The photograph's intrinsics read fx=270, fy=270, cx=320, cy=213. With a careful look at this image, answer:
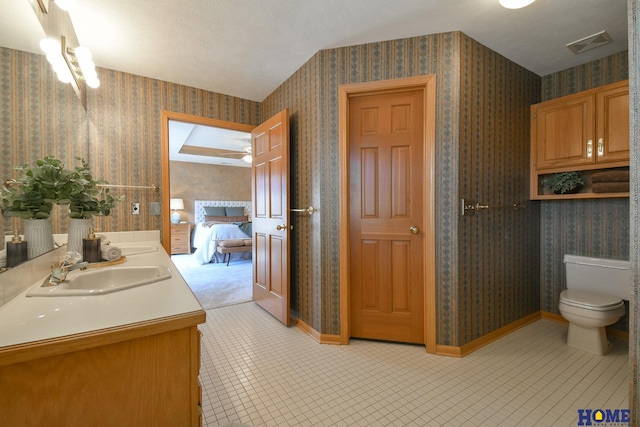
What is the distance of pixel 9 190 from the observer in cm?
96

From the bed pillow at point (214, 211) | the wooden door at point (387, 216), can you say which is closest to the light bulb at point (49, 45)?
the wooden door at point (387, 216)

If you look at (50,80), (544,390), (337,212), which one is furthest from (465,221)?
(50,80)

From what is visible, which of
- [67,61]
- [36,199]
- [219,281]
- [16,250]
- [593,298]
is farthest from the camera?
[219,281]

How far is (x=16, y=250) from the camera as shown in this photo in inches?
37.9

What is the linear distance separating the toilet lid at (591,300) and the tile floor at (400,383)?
1.24ft

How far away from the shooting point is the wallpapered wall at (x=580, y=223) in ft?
7.48

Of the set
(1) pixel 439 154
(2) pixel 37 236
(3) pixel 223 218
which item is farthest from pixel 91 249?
(3) pixel 223 218

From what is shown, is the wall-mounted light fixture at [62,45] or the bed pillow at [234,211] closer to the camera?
the wall-mounted light fixture at [62,45]

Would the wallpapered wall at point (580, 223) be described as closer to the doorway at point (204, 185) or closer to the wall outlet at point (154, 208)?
the doorway at point (204, 185)

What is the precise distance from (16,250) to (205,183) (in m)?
6.74

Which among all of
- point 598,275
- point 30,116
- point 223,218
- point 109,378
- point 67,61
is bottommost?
point 598,275

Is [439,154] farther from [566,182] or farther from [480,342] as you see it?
[480,342]

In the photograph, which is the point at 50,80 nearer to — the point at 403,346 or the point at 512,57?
the point at 403,346

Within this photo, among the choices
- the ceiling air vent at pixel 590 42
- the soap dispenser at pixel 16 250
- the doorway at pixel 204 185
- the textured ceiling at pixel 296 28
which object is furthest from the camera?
the doorway at pixel 204 185
